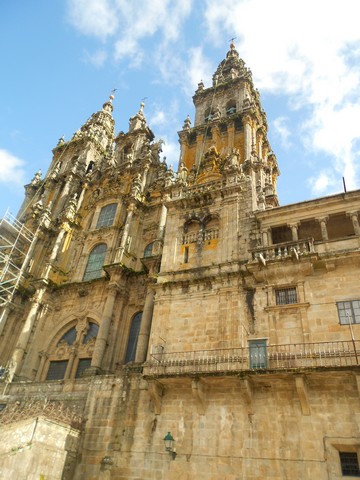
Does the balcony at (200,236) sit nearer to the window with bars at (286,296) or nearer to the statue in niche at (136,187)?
the window with bars at (286,296)

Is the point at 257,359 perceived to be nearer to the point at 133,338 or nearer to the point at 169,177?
the point at 133,338

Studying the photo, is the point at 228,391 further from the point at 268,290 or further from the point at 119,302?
the point at 119,302

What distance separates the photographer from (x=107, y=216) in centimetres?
3306

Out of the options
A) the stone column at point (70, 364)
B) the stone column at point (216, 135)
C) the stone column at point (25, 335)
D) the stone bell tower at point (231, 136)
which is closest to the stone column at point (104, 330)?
the stone column at point (70, 364)

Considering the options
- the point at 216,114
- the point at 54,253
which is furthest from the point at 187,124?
the point at 54,253

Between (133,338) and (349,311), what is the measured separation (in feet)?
46.0

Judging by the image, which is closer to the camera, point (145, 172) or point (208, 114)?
point (145, 172)

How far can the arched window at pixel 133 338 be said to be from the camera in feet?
79.7

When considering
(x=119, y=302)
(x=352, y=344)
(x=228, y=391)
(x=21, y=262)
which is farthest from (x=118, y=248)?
(x=352, y=344)

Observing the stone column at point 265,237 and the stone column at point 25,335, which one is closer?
the stone column at point 265,237

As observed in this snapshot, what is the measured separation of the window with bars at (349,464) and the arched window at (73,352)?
A: 16355 mm

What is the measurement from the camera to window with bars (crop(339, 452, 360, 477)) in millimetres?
12783

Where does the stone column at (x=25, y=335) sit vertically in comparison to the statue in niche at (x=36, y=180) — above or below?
below

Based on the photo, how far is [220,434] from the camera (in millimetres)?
14875
